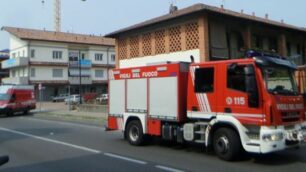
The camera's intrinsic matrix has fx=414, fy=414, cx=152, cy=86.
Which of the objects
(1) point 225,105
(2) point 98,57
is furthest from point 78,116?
(2) point 98,57

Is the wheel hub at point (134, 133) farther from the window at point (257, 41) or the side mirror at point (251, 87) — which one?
the window at point (257, 41)

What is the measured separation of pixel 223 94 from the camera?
33.9ft

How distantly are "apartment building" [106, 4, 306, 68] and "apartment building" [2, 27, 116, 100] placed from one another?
1328 inches

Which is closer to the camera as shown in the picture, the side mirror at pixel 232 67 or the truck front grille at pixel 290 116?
the truck front grille at pixel 290 116

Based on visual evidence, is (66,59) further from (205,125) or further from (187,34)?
(205,125)

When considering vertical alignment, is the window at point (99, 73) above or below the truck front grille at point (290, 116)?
above

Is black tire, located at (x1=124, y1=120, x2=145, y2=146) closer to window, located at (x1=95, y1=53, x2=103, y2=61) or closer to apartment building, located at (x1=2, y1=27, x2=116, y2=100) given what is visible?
apartment building, located at (x1=2, y1=27, x2=116, y2=100)

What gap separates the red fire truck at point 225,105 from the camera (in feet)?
→ 31.0

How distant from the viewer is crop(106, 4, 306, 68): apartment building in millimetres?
27433

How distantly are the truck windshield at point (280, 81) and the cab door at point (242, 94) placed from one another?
313mm

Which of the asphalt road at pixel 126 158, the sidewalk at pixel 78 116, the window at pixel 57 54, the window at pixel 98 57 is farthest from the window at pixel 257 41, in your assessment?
the window at pixel 98 57

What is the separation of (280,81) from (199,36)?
1757cm

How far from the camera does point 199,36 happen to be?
27.4m

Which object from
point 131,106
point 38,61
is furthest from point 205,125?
point 38,61
